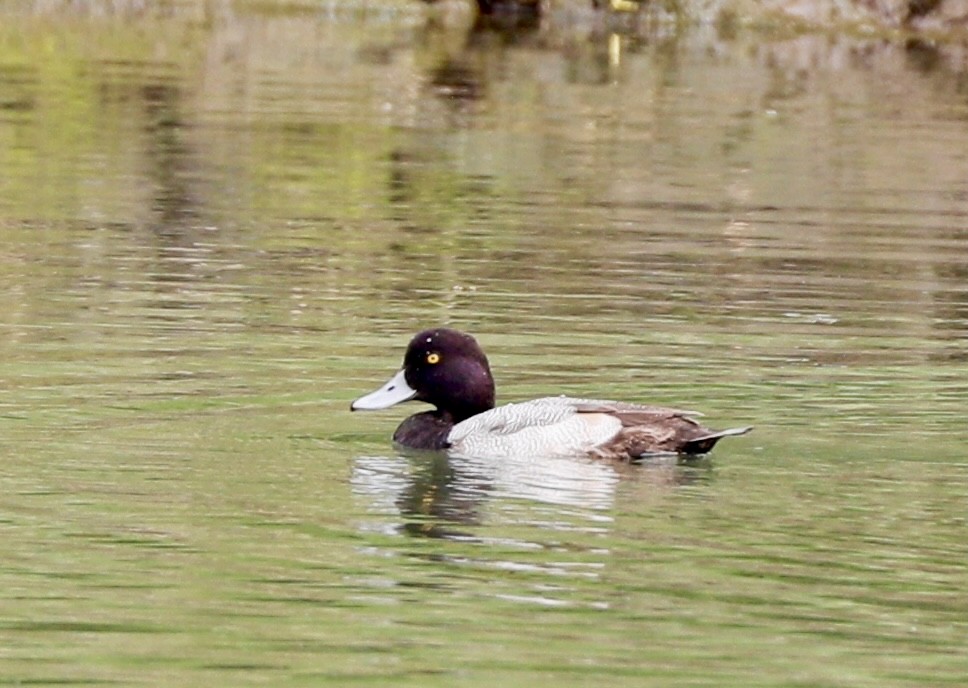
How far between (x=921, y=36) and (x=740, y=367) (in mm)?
38632

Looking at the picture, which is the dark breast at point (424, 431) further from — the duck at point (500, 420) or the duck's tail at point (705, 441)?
the duck's tail at point (705, 441)

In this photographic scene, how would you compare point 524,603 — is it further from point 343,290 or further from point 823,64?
point 823,64

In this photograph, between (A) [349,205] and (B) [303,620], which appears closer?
(B) [303,620]

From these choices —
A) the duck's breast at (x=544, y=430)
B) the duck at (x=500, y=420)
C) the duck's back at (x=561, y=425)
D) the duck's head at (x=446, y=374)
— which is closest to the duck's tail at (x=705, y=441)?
the duck at (x=500, y=420)

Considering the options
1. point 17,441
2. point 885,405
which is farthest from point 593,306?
point 17,441

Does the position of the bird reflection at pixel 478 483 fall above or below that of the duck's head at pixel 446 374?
below

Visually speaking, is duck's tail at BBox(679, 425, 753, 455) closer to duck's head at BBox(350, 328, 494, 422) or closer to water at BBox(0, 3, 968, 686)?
water at BBox(0, 3, 968, 686)

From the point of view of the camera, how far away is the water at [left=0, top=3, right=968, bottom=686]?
762 centimetres

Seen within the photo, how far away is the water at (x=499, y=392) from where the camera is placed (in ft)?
25.0

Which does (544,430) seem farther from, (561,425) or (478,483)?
(478,483)

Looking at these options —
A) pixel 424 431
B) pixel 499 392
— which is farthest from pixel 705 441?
pixel 499 392

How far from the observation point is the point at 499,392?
12.0 metres

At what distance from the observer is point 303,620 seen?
303 inches

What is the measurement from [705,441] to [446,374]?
4.61ft
